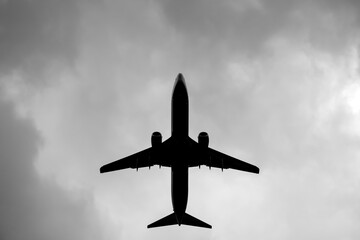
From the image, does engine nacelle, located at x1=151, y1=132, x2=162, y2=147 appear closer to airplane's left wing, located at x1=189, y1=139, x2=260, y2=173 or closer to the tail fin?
airplane's left wing, located at x1=189, y1=139, x2=260, y2=173

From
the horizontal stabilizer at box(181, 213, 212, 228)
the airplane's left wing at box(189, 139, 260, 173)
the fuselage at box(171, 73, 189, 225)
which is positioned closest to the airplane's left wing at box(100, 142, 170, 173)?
the fuselage at box(171, 73, 189, 225)

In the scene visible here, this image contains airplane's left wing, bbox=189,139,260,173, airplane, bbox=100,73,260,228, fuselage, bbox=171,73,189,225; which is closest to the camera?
fuselage, bbox=171,73,189,225

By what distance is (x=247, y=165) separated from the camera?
4619 centimetres

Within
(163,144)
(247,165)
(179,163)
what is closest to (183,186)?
(179,163)

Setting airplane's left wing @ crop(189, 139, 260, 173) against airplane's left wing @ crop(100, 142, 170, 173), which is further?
airplane's left wing @ crop(100, 142, 170, 173)

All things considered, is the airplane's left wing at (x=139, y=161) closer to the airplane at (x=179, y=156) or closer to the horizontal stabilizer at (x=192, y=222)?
the airplane at (x=179, y=156)

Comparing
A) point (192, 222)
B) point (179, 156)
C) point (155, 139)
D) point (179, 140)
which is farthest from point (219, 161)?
point (155, 139)

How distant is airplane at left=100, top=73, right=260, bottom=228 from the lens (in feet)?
127

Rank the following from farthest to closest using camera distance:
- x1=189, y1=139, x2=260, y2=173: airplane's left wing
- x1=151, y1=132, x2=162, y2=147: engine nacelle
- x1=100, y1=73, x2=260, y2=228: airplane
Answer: x1=189, y1=139, x2=260, y2=173: airplane's left wing < x1=151, y1=132, x2=162, y2=147: engine nacelle < x1=100, y1=73, x2=260, y2=228: airplane

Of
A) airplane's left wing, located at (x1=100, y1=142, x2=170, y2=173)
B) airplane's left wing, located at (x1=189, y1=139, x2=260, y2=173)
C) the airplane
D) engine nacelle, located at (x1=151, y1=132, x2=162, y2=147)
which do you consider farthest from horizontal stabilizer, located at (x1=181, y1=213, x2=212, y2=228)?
engine nacelle, located at (x1=151, y1=132, x2=162, y2=147)

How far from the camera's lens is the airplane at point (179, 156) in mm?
38812

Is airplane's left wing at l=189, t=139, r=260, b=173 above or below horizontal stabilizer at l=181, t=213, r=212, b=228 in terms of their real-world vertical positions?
above

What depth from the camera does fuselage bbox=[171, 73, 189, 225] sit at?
3816 cm

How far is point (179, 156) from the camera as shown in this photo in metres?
42.7
